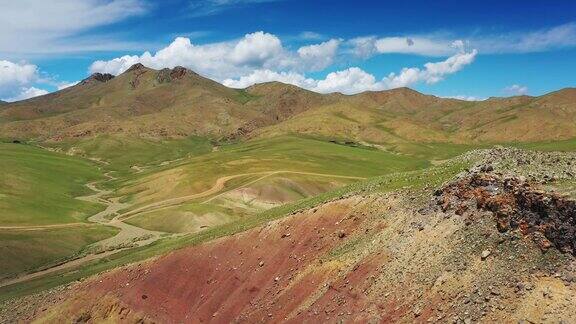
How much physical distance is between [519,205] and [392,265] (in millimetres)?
8952

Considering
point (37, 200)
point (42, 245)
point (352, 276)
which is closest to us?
point (352, 276)

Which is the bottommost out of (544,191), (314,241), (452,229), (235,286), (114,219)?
(114,219)

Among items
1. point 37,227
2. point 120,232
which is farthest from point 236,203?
point 37,227

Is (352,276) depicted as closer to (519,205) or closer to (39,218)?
(519,205)

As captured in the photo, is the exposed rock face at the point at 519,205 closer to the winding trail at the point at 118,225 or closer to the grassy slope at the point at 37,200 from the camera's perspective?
the winding trail at the point at 118,225

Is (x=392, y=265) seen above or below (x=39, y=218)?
above

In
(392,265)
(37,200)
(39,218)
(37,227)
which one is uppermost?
(392,265)

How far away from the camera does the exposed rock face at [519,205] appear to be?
28406 millimetres

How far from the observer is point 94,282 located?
192ft

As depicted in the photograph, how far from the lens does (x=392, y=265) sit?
1403 inches

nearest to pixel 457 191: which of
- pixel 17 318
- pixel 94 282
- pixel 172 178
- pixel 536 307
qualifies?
pixel 536 307

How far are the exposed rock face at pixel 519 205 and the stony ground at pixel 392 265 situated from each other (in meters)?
0.08

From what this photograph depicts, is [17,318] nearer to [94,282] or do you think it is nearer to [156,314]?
[94,282]

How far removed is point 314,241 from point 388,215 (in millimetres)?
6822
